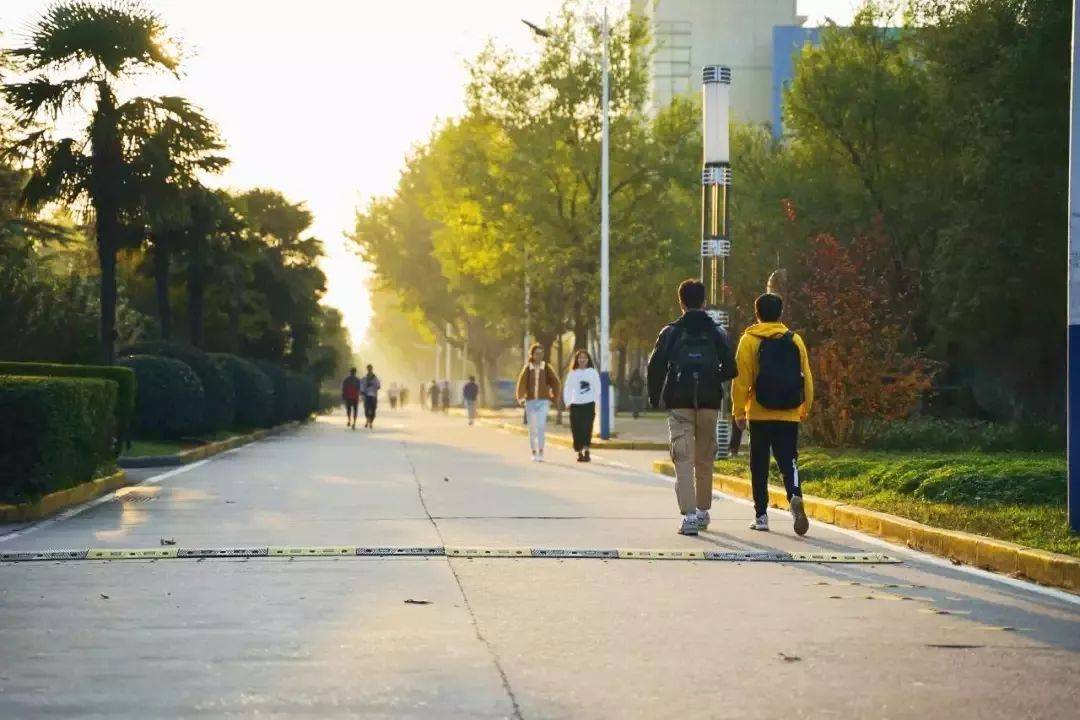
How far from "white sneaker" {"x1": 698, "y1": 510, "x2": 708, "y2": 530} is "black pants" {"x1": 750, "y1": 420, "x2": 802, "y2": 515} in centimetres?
43

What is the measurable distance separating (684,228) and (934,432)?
31.0 meters

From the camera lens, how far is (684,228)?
2206 inches

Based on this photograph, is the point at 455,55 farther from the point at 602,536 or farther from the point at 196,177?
the point at 602,536

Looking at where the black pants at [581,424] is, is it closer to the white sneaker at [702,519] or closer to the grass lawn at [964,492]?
the grass lawn at [964,492]

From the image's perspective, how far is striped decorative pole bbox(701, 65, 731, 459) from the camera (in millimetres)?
24250

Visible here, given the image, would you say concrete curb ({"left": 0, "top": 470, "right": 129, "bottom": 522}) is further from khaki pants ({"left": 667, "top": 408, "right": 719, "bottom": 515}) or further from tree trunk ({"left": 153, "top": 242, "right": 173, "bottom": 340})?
tree trunk ({"left": 153, "top": 242, "right": 173, "bottom": 340})

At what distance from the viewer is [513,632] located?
8375 mm

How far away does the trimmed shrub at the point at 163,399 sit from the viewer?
95.9 ft

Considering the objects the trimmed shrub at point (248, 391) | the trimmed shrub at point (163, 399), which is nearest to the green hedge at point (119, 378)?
the trimmed shrub at point (163, 399)

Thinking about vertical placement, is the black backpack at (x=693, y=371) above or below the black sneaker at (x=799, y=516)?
above

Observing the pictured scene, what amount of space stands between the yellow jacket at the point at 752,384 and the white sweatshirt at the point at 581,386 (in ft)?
44.9

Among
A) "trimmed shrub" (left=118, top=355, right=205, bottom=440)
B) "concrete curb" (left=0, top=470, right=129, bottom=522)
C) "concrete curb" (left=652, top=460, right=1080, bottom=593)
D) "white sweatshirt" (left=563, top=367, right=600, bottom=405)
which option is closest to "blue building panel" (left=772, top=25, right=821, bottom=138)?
"trimmed shrub" (left=118, top=355, right=205, bottom=440)

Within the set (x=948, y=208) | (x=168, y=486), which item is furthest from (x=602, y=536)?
(x=948, y=208)

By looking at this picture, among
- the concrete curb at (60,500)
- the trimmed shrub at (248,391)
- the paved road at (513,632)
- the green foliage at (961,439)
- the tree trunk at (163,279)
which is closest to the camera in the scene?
the paved road at (513,632)
